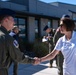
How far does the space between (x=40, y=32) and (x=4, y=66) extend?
18.6 meters

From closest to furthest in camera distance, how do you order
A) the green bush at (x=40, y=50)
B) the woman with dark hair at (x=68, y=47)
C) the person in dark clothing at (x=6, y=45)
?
the person in dark clothing at (x=6, y=45) < the woman with dark hair at (x=68, y=47) < the green bush at (x=40, y=50)

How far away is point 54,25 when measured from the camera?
2556 cm

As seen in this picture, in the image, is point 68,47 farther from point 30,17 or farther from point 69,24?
point 30,17

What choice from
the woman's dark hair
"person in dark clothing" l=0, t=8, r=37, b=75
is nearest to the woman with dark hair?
the woman's dark hair

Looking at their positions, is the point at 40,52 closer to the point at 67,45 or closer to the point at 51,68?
the point at 51,68

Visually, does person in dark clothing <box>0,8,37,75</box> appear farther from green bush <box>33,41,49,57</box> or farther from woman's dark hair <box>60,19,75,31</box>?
green bush <box>33,41,49,57</box>

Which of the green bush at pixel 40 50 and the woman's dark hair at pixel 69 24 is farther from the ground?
the woman's dark hair at pixel 69 24

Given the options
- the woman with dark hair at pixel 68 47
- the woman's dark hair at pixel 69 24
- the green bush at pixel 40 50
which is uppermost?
the woman's dark hair at pixel 69 24

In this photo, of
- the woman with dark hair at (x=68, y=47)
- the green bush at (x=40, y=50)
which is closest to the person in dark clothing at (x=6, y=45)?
the woman with dark hair at (x=68, y=47)

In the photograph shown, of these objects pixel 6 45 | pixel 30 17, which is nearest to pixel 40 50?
pixel 30 17

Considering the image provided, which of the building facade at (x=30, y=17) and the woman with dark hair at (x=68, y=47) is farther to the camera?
the building facade at (x=30, y=17)

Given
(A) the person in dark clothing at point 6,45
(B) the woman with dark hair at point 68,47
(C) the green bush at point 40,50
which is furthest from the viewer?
(C) the green bush at point 40,50

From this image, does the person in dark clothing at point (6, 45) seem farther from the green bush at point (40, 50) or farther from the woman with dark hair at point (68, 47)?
the green bush at point (40, 50)

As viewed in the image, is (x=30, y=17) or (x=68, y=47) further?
(x=30, y=17)
